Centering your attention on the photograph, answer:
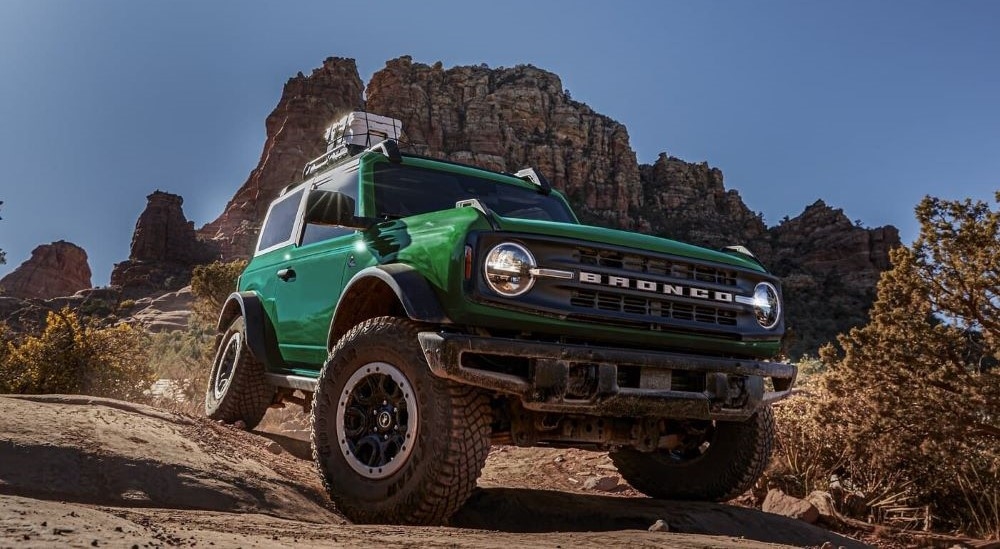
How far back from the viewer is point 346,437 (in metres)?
3.97

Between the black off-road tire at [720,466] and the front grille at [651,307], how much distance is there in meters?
0.72

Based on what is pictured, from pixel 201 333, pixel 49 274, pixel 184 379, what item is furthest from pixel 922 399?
pixel 49 274

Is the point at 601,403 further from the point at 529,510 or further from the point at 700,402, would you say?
the point at 529,510

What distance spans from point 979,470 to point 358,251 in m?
5.91

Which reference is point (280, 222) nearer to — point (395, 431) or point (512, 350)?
point (395, 431)

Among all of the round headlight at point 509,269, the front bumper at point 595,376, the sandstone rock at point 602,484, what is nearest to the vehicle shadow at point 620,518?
the front bumper at point 595,376

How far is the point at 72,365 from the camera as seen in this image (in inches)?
400

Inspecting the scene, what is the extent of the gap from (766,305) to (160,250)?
3254 inches

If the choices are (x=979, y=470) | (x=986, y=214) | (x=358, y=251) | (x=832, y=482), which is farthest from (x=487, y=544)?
(x=986, y=214)

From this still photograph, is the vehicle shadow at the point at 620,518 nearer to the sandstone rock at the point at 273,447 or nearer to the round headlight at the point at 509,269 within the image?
the round headlight at the point at 509,269

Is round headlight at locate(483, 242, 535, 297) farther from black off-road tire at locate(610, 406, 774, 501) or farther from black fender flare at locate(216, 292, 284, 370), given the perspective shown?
black fender flare at locate(216, 292, 284, 370)

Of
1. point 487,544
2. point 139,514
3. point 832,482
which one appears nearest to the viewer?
point 487,544

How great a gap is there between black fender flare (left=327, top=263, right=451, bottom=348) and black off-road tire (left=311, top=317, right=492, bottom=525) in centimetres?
14

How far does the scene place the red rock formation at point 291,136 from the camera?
83.1 m
